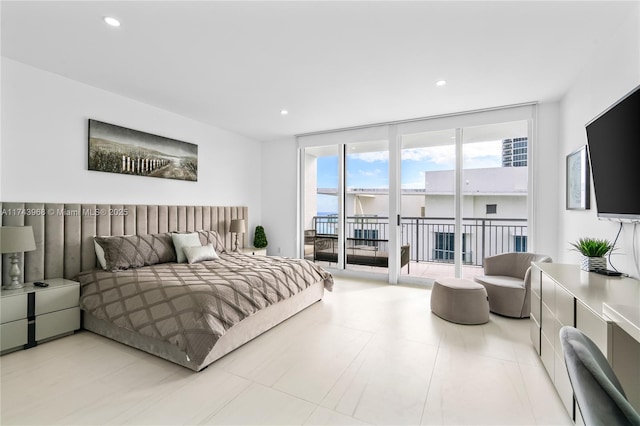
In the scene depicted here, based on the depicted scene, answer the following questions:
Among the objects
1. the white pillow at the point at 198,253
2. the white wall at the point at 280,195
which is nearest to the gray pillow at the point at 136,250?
the white pillow at the point at 198,253

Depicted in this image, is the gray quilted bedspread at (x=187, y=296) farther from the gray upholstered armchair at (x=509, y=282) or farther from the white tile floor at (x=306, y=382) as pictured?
the gray upholstered armchair at (x=509, y=282)

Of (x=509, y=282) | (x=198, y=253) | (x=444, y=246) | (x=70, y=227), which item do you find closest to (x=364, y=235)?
(x=444, y=246)

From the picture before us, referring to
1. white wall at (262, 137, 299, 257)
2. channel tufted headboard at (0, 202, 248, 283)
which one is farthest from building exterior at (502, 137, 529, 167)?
channel tufted headboard at (0, 202, 248, 283)

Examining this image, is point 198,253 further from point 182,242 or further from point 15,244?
point 15,244

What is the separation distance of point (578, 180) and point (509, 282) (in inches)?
52.3

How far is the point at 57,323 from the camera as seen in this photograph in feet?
9.00

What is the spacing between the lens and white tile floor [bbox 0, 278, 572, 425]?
69.1 inches

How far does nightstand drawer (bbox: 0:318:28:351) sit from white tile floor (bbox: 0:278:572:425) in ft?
0.31

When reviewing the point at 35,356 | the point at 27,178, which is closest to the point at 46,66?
the point at 27,178

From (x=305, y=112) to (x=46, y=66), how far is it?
294 centimetres

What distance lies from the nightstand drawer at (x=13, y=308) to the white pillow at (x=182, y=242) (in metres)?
1.49

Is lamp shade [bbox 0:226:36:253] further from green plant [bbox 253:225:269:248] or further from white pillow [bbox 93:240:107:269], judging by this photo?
green plant [bbox 253:225:269:248]

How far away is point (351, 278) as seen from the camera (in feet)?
17.6

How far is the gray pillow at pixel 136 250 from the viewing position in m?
3.25
